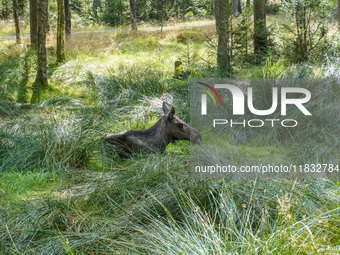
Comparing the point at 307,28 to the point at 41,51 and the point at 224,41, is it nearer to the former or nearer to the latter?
the point at 224,41

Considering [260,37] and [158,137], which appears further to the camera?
[260,37]

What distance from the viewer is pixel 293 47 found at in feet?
32.5

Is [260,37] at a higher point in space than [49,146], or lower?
higher

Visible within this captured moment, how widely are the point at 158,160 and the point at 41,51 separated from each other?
6.14 m

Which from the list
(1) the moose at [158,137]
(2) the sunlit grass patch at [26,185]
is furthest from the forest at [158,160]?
(1) the moose at [158,137]

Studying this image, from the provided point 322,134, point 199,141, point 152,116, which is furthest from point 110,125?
point 322,134

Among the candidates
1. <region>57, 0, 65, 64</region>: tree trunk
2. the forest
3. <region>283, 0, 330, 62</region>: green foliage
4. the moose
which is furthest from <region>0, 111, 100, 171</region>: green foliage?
<region>57, 0, 65, 64</region>: tree trunk

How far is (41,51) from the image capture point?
9.90m

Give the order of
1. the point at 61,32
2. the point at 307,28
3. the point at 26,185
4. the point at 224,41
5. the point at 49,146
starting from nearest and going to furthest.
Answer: the point at 26,185 < the point at 49,146 < the point at 307,28 < the point at 224,41 < the point at 61,32

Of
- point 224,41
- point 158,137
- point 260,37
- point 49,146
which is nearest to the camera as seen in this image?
point 49,146

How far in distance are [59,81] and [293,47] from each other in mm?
6085

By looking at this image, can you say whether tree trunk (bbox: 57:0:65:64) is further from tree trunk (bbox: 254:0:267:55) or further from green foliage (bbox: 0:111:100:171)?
green foliage (bbox: 0:111:100:171)

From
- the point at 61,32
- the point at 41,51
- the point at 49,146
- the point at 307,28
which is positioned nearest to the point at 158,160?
the point at 49,146

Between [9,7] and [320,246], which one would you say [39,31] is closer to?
[320,246]
